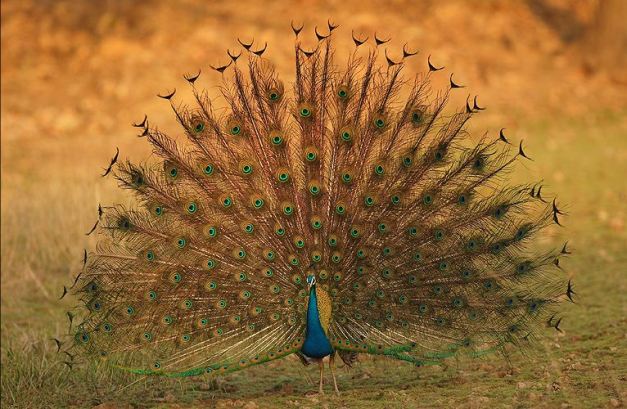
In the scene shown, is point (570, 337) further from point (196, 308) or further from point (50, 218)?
point (50, 218)

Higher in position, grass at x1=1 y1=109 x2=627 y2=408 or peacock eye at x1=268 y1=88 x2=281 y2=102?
peacock eye at x1=268 y1=88 x2=281 y2=102

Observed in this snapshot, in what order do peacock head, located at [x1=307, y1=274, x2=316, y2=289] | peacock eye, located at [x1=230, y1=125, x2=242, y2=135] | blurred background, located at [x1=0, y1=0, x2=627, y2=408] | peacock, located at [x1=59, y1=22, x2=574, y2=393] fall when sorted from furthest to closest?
blurred background, located at [x1=0, y1=0, x2=627, y2=408] → peacock eye, located at [x1=230, y1=125, x2=242, y2=135] → peacock, located at [x1=59, y1=22, x2=574, y2=393] → peacock head, located at [x1=307, y1=274, x2=316, y2=289]

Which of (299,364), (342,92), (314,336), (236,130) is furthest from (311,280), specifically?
(299,364)

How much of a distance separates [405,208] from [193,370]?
6.07 ft

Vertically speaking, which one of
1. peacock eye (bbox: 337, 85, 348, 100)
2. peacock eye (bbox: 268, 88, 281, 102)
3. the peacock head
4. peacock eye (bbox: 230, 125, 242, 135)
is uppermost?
peacock eye (bbox: 337, 85, 348, 100)

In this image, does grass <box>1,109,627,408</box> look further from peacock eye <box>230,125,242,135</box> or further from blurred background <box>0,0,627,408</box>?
peacock eye <box>230,125,242,135</box>

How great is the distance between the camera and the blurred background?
28.1 ft

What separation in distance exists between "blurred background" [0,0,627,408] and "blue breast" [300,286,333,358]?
0.44 metres

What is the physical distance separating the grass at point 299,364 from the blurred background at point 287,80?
3 cm

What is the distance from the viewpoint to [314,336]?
7.84 metres

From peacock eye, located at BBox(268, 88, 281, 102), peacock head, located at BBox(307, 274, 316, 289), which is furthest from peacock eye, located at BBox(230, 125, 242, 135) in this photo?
peacock head, located at BBox(307, 274, 316, 289)

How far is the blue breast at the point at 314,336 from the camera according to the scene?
780 cm

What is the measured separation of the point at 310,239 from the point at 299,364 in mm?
1854

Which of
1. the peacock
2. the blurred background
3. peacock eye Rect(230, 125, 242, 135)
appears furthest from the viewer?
the blurred background
